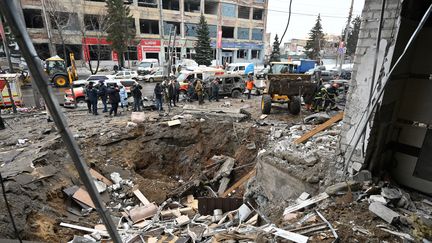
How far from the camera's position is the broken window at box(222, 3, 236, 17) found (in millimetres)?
40688

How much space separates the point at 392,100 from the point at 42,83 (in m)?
5.13

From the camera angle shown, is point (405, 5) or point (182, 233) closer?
point (405, 5)

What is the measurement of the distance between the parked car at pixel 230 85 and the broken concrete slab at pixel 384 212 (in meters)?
13.9

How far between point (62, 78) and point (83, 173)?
23.3 metres

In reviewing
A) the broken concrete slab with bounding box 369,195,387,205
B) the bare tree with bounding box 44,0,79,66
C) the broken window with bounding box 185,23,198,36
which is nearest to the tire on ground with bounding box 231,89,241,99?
the broken concrete slab with bounding box 369,195,387,205

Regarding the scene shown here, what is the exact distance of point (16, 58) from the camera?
88.1ft

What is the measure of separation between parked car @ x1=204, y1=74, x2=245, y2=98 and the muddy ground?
408 cm

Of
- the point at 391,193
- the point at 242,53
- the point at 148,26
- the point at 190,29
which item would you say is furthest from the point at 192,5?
the point at 391,193

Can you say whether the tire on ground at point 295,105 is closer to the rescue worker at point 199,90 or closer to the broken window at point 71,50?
the rescue worker at point 199,90

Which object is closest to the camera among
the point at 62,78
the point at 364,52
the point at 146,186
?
the point at 364,52

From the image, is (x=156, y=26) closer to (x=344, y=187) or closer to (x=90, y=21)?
(x=90, y=21)

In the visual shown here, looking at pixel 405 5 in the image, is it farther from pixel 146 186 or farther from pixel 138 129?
pixel 138 129

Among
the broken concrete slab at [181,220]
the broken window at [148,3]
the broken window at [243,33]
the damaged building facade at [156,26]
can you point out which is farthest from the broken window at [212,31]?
the broken concrete slab at [181,220]

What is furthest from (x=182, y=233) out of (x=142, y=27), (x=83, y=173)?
(x=142, y=27)
